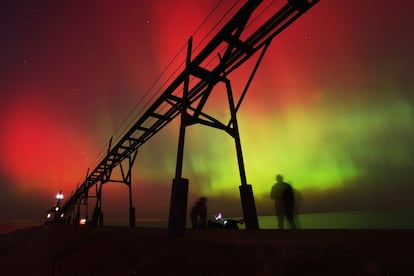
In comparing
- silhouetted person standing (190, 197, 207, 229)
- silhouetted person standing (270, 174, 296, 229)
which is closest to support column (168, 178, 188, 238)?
silhouetted person standing (270, 174, 296, 229)

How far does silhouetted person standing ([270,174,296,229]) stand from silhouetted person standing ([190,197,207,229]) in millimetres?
3318

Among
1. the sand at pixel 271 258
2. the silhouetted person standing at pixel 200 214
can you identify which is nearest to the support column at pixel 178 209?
the sand at pixel 271 258

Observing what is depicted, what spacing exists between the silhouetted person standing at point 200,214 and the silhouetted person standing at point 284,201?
3.32 meters

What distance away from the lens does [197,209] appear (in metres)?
10.6

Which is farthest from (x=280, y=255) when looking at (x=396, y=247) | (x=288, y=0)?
(x=288, y=0)

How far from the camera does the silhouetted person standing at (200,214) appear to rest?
10.3 metres

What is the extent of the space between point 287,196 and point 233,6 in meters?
6.11

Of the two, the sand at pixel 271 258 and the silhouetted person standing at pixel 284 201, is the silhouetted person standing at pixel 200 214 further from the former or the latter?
the sand at pixel 271 258

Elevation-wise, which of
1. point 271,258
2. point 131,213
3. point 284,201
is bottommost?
point 271,258

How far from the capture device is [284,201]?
26.3ft

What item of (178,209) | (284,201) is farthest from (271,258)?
(284,201)

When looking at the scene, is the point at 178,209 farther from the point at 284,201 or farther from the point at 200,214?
the point at 200,214

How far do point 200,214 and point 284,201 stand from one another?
3.98 m

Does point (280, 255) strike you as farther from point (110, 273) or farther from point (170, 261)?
point (110, 273)
